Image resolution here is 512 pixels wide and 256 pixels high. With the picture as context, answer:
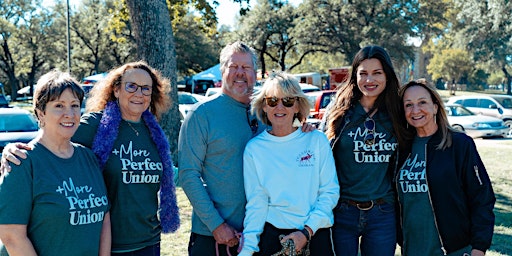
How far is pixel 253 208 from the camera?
2951mm

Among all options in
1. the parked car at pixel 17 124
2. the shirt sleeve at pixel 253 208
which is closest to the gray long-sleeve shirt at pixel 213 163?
the shirt sleeve at pixel 253 208

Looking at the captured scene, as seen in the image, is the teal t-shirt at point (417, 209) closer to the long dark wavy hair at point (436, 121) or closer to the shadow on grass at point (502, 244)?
the long dark wavy hair at point (436, 121)

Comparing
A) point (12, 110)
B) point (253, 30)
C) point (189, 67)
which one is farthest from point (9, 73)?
point (12, 110)

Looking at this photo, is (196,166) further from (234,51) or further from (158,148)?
(234,51)

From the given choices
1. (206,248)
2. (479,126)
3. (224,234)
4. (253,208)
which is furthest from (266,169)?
(479,126)

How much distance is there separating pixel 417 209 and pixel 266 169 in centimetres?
111

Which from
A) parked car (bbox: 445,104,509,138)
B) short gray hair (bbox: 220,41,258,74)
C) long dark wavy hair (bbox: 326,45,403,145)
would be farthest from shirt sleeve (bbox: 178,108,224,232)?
parked car (bbox: 445,104,509,138)

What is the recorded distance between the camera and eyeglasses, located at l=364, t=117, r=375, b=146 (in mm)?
3416

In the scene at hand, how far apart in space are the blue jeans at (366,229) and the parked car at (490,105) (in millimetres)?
19837

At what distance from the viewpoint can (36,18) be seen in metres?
45.5

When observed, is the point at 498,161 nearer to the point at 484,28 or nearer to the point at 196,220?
the point at 196,220

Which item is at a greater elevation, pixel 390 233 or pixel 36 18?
pixel 36 18

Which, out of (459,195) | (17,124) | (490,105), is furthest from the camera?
(490,105)

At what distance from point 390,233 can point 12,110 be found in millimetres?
12149
